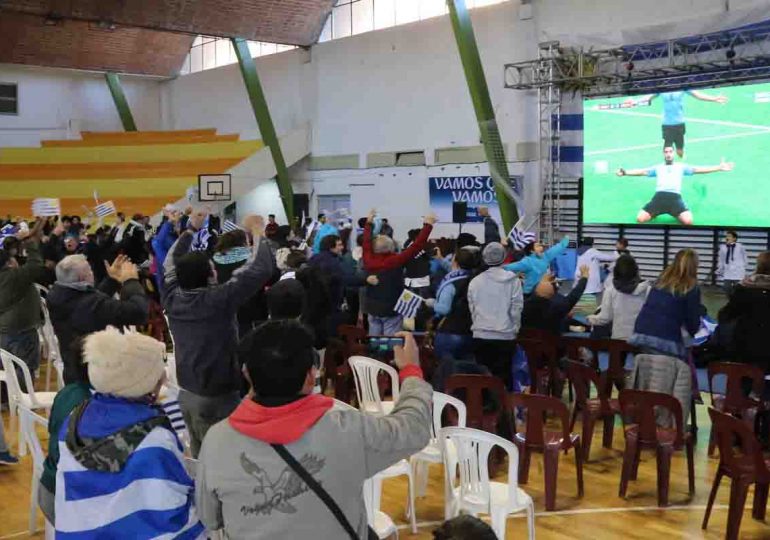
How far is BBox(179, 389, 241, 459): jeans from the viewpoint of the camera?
363cm

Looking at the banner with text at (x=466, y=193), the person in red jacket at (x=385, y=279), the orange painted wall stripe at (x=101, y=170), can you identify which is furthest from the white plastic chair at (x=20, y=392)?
the orange painted wall stripe at (x=101, y=170)

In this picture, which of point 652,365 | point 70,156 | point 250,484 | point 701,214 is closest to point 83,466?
point 250,484

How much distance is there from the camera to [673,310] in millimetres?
5105

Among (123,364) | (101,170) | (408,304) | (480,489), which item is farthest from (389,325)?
(101,170)

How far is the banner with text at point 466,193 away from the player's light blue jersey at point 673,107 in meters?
3.23

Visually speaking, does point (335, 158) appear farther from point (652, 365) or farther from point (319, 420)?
point (319, 420)

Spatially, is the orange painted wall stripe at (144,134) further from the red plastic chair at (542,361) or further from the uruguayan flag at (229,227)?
the red plastic chair at (542,361)

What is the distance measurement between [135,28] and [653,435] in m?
17.4

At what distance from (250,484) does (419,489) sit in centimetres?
304

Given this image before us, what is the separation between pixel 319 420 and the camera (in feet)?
6.10

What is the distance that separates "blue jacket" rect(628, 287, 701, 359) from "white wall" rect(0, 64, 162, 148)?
21.3m

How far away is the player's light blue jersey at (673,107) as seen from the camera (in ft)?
40.1

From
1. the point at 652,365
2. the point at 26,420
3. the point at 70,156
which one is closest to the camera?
the point at 26,420

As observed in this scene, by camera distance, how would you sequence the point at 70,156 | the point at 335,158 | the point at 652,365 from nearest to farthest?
1. the point at 652,365
2. the point at 335,158
3. the point at 70,156
